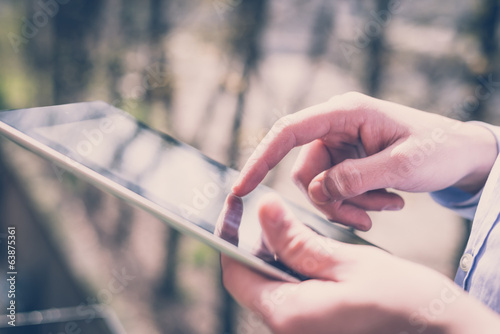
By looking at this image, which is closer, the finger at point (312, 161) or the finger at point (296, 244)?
the finger at point (296, 244)

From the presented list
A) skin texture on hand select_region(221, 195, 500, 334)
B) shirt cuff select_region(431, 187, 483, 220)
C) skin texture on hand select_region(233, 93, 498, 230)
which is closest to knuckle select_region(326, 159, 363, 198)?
skin texture on hand select_region(233, 93, 498, 230)

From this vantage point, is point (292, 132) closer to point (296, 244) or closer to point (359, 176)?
point (359, 176)

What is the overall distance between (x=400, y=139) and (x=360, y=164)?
103 mm

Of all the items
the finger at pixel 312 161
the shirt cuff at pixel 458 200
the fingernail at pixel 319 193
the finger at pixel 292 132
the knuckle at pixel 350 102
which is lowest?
the shirt cuff at pixel 458 200

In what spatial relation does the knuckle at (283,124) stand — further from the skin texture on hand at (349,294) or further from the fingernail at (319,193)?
the skin texture on hand at (349,294)

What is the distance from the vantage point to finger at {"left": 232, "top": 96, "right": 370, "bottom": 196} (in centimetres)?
76

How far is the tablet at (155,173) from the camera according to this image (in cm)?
59

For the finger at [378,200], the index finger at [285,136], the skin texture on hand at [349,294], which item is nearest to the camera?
the skin texture on hand at [349,294]

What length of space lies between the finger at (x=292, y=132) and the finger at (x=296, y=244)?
6.5 inches

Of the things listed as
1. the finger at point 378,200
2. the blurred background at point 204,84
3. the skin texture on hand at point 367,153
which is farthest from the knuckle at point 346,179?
the blurred background at point 204,84

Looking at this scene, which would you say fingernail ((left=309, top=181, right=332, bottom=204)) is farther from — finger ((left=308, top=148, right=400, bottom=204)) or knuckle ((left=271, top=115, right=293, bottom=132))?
knuckle ((left=271, top=115, right=293, bottom=132))

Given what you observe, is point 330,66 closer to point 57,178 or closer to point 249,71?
point 249,71

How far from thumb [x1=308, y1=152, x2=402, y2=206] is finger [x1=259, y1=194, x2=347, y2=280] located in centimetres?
20

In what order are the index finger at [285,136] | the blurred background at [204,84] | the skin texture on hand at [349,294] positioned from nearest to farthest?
the skin texture on hand at [349,294]
the index finger at [285,136]
the blurred background at [204,84]
